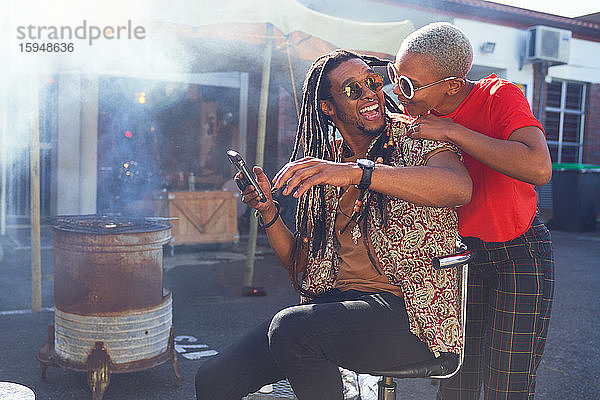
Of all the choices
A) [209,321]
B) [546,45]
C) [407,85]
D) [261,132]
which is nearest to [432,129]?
[407,85]

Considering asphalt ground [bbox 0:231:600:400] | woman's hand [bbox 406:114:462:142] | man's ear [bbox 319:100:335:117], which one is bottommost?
asphalt ground [bbox 0:231:600:400]

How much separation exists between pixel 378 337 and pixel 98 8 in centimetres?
395

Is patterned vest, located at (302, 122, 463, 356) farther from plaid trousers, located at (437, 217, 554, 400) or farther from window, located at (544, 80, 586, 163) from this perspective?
window, located at (544, 80, 586, 163)

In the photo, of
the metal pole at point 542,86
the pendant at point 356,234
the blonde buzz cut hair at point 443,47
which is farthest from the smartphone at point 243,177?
the metal pole at point 542,86

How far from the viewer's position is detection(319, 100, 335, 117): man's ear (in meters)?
2.30

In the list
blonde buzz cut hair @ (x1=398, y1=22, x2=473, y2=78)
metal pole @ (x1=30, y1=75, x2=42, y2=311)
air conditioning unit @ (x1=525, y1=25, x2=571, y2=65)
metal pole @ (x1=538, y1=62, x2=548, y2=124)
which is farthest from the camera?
metal pole @ (x1=538, y1=62, x2=548, y2=124)

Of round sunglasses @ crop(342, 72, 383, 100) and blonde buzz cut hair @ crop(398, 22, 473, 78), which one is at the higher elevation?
blonde buzz cut hair @ crop(398, 22, 473, 78)

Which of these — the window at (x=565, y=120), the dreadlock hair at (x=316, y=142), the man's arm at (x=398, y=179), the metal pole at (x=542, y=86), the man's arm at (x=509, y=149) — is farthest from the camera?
the window at (x=565, y=120)

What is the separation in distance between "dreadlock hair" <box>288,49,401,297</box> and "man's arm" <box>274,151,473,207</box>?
535mm

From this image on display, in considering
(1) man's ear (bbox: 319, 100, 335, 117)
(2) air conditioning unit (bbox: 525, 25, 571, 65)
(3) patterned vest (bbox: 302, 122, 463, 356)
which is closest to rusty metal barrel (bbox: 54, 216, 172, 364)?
(1) man's ear (bbox: 319, 100, 335, 117)

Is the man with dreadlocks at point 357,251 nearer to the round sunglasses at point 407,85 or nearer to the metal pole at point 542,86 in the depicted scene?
the round sunglasses at point 407,85

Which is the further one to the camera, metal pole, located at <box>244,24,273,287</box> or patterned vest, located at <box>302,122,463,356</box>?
metal pole, located at <box>244,24,273,287</box>

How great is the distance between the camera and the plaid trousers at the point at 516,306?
7.03 ft

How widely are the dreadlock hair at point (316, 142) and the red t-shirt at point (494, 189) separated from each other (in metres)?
→ 0.37
